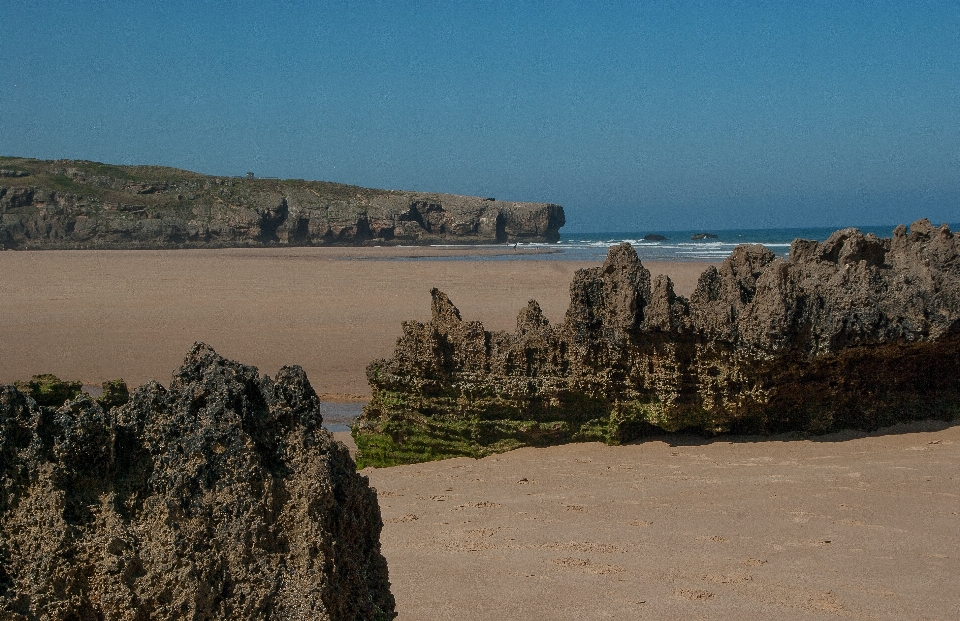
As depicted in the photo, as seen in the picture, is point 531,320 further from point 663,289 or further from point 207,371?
point 207,371

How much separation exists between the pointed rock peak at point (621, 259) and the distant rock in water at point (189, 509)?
407 centimetres

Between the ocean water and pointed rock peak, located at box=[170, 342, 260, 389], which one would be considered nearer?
pointed rock peak, located at box=[170, 342, 260, 389]

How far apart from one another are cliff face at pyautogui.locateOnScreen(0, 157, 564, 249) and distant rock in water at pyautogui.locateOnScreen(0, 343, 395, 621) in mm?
54467

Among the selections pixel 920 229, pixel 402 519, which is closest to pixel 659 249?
pixel 920 229

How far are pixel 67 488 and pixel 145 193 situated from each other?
68327mm

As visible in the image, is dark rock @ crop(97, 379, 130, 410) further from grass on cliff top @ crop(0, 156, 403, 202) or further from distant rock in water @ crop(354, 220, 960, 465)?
grass on cliff top @ crop(0, 156, 403, 202)

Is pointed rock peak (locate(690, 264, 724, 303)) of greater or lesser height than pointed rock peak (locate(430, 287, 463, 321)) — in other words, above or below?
above

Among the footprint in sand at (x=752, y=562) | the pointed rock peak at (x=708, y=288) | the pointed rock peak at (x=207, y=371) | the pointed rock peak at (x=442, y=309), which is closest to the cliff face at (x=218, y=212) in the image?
the pointed rock peak at (x=442, y=309)

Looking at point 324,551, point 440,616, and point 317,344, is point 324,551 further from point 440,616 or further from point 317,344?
point 317,344

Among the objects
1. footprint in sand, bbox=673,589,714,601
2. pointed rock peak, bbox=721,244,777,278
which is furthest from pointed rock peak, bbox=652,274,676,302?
footprint in sand, bbox=673,589,714,601

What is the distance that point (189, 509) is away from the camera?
7.95 ft

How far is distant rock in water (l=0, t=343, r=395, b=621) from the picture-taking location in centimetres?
232

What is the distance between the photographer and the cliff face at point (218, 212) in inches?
2167

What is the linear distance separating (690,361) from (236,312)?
13.0 metres
